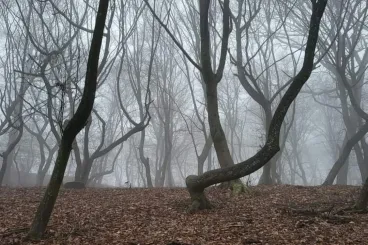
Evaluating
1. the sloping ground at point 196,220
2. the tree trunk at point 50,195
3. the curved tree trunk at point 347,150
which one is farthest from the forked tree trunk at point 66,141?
the curved tree trunk at point 347,150

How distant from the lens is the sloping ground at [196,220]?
16.9ft

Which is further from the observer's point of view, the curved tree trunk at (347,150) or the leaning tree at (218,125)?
the curved tree trunk at (347,150)

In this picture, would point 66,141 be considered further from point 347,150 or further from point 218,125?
point 347,150

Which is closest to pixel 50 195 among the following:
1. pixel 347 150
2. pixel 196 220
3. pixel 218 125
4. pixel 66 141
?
pixel 66 141

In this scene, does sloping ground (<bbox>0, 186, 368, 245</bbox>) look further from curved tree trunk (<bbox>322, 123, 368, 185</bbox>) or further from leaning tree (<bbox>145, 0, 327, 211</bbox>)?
curved tree trunk (<bbox>322, 123, 368, 185</bbox>)

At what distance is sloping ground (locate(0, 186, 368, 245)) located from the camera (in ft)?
16.9

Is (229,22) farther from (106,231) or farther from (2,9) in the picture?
(2,9)

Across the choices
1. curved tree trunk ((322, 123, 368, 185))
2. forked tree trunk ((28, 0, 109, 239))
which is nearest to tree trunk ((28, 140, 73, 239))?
forked tree trunk ((28, 0, 109, 239))

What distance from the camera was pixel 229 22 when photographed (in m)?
9.18

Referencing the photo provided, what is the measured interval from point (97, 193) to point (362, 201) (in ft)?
22.3

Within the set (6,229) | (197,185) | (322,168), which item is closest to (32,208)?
(6,229)

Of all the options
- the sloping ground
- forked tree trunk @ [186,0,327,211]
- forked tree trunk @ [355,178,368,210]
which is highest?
forked tree trunk @ [186,0,327,211]

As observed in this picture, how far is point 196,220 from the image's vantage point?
6258 millimetres

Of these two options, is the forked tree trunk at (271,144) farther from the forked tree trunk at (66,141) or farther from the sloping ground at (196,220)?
the forked tree trunk at (66,141)
